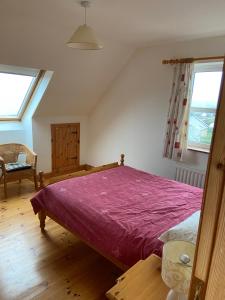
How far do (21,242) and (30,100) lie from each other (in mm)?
2453

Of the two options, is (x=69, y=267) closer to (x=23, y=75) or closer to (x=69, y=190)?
(x=69, y=190)

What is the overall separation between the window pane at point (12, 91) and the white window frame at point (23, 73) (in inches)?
1.5

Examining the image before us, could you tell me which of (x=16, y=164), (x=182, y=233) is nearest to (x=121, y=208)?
(x=182, y=233)

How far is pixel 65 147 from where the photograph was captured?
15.0ft

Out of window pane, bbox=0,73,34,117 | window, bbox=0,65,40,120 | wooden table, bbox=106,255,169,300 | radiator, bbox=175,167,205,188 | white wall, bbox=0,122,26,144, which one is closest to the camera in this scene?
wooden table, bbox=106,255,169,300

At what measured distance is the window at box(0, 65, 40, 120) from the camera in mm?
3531

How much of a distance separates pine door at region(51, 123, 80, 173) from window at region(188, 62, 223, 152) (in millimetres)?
2250

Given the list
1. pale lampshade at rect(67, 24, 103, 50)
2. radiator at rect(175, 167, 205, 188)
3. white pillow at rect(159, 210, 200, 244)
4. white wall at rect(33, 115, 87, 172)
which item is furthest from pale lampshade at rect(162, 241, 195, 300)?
white wall at rect(33, 115, 87, 172)

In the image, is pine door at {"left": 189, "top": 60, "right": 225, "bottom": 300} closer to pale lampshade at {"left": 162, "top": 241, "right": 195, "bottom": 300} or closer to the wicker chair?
pale lampshade at {"left": 162, "top": 241, "right": 195, "bottom": 300}

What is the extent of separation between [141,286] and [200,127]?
107 inches

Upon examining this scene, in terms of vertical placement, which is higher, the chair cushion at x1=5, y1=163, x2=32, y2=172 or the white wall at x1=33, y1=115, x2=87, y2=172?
the white wall at x1=33, y1=115, x2=87, y2=172

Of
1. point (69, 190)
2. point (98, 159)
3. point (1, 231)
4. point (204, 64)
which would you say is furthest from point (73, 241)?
point (204, 64)

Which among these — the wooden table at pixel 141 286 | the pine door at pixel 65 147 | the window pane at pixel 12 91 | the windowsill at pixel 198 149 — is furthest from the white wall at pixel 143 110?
the wooden table at pixel 141 286

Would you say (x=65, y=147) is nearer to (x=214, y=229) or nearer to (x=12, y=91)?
(x=12, y=91)
